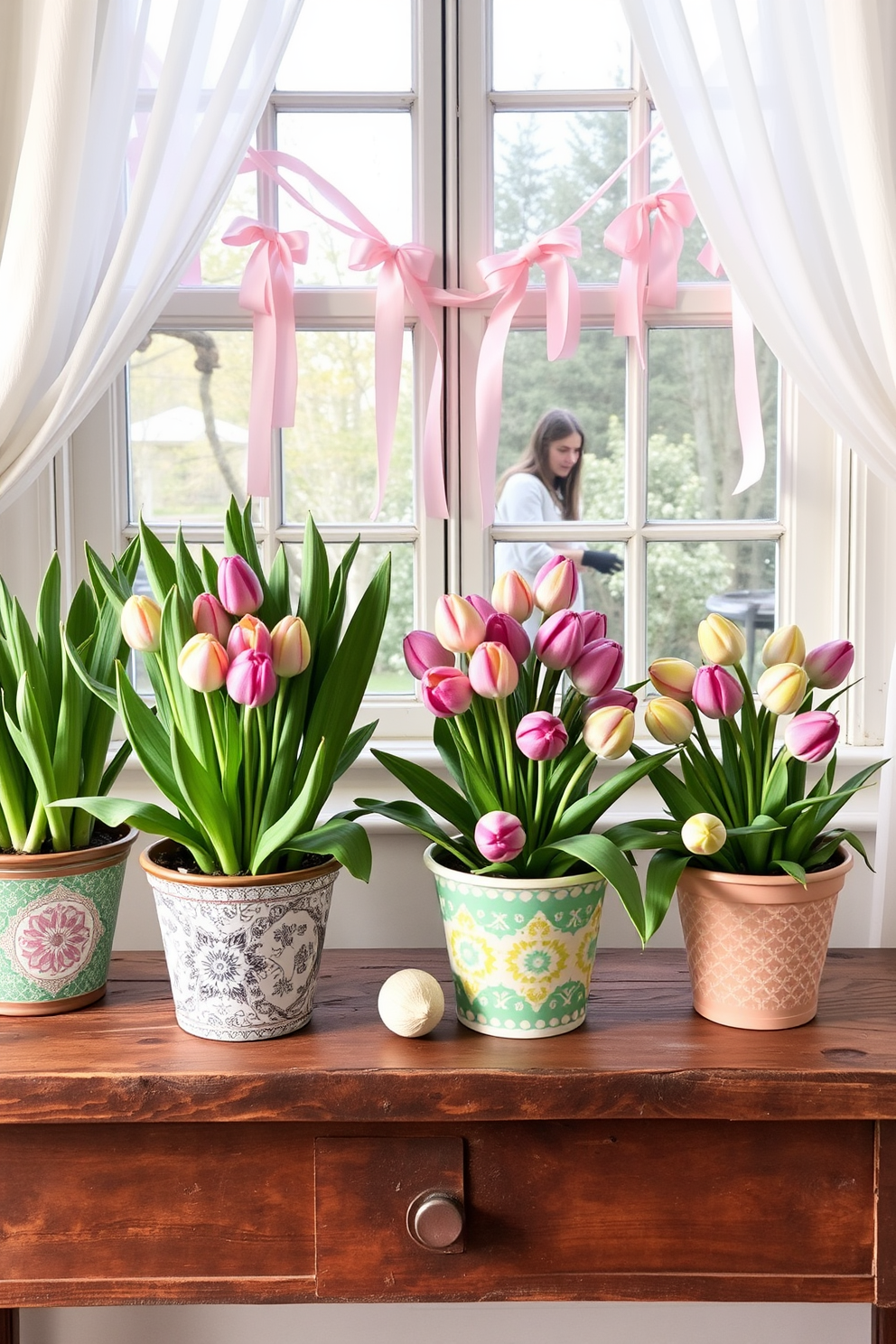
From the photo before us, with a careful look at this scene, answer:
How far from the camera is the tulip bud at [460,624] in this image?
3.38 ft

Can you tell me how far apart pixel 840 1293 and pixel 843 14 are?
4.28 feet

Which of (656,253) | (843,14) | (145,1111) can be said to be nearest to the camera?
(145,1111)

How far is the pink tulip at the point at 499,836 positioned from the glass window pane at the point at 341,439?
68cm

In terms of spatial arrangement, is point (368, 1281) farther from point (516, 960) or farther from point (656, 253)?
point (656, 253)

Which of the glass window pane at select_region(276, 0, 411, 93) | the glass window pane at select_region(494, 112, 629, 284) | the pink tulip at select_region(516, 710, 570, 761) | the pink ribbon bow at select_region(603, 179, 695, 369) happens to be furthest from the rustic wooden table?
the glass window pane at select_region(276, 0, 411, 93)

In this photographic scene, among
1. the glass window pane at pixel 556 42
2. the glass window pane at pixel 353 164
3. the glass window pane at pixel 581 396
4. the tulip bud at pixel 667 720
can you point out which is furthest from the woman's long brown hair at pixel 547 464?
the tulip bud at pixel 667 720

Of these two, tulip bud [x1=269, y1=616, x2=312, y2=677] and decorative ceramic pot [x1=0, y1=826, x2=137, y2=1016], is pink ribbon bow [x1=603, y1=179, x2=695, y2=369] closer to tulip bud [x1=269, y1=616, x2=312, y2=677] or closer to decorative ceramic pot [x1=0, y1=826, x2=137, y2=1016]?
tulip bud [x1=269, y1=616, x2=312, y2=677]

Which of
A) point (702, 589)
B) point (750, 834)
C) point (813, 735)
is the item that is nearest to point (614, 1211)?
point (750, 834)

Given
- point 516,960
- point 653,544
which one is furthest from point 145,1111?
point 653,544

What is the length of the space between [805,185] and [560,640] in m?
0.65

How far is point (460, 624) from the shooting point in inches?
40.7

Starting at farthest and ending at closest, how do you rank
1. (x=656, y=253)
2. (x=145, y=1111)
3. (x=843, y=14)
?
(x=656, y=253) < (x=843, y=14) < (x=145, y=1111)

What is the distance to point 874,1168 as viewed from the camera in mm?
1014

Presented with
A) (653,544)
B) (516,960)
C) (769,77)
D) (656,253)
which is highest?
(769,77)
